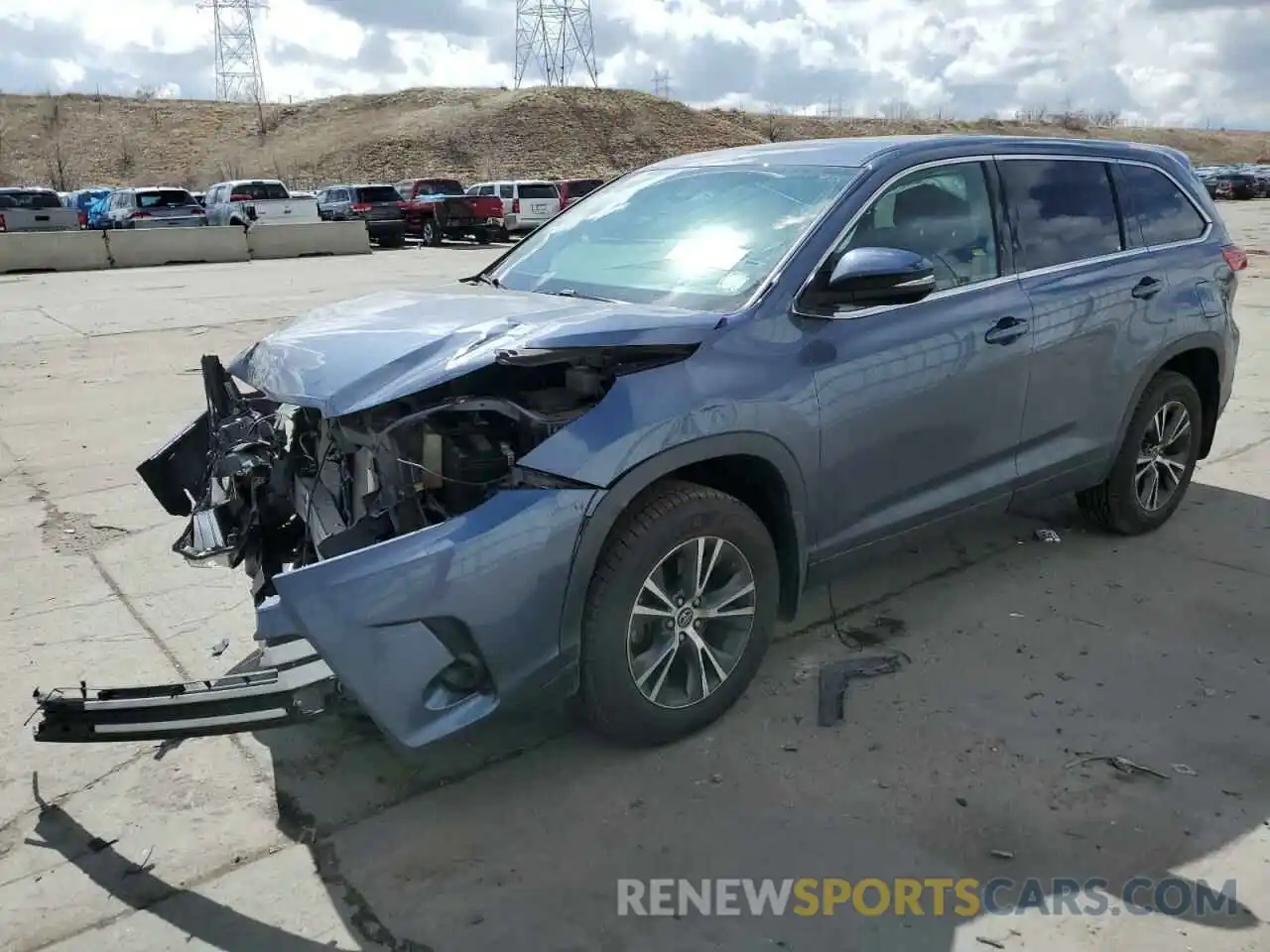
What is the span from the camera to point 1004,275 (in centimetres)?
419

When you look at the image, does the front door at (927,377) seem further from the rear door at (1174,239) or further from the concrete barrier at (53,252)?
the concrete barrier at (53,252)

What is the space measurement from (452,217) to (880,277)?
25.5 m

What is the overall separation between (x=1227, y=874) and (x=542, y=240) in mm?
3471

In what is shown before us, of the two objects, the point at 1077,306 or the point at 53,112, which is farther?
the point at 53,112

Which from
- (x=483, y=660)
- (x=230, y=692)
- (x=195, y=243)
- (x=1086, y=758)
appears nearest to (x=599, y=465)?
(x=483, y=660)

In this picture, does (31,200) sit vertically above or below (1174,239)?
above

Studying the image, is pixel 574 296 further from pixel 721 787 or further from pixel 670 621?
pixel 721 787

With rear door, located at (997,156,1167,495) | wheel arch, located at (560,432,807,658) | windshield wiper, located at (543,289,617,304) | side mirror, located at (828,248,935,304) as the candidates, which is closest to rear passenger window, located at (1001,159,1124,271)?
rear door, located at (997,156,1167,495)

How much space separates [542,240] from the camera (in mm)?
4641

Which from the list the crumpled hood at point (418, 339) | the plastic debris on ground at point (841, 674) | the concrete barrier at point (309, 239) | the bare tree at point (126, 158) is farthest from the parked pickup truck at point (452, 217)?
the bare tree at point (126, 158)

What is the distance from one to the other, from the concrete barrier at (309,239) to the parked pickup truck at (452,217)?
7.02 feet

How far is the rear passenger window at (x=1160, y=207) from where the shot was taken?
4910 mm

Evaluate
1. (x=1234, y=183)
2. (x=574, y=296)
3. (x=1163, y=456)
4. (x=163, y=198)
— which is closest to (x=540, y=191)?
(x=163, y=198)

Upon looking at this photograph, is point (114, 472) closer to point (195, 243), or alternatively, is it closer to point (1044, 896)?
point (1044, 896)
